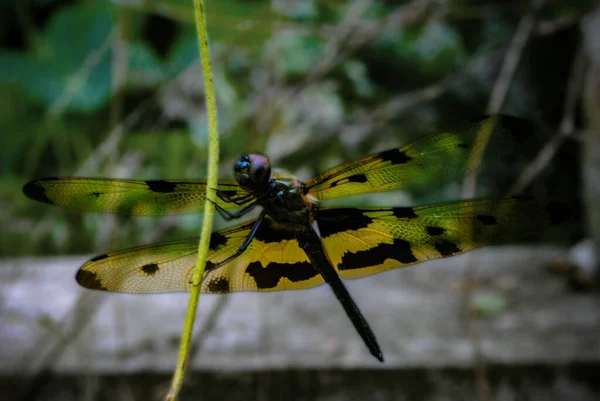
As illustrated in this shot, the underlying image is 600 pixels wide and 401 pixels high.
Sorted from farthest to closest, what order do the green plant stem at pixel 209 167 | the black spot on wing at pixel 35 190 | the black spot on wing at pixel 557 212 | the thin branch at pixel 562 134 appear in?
the thin branch at pixel 562 134
the black spot on wing at pixel 557 212
the black spot on wing at pixel 35 190
the green plant stem at pixel 209 167

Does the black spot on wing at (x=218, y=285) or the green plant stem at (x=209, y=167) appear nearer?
the green plant stem at (x=209, y=167)

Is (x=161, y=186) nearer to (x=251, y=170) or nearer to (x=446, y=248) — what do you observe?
(x=251, y=170)

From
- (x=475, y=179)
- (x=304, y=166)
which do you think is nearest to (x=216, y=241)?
(x=475, y=179)

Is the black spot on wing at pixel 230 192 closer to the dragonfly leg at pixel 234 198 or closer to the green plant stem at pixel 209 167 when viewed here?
the dragonfly leg at pixel 234 198

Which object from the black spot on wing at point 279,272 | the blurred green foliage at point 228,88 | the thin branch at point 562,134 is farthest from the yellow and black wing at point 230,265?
the blurred green foliage at point 228,88

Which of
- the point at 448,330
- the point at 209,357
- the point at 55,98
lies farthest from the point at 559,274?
the point at 55,98

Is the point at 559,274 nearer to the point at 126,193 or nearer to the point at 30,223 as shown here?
the point at 126,193

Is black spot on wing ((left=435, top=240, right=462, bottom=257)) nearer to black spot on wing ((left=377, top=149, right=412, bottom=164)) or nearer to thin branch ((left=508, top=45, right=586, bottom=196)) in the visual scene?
black spot on wing ((left=377, top=149, right=412, bottom=164))
